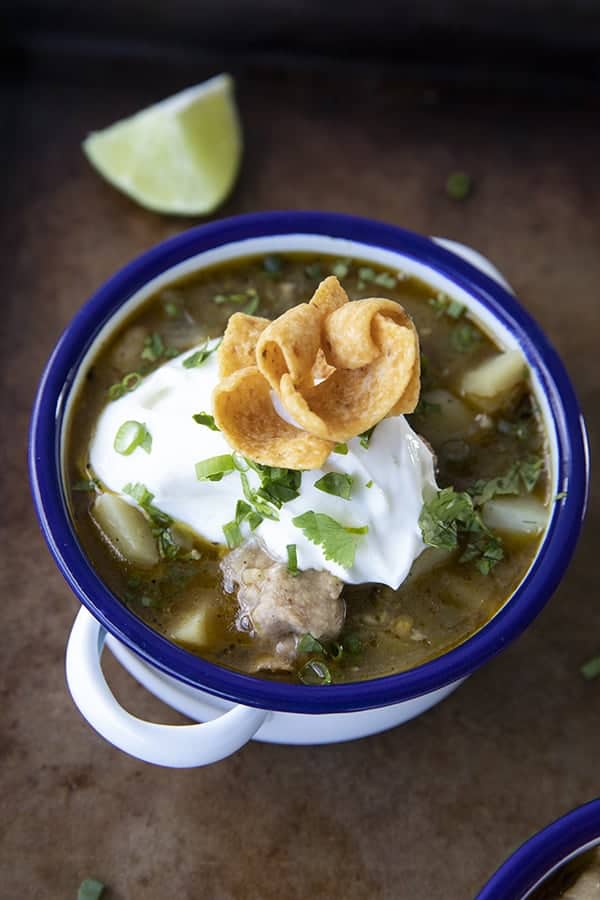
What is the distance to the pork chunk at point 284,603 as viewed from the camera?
7.76ft

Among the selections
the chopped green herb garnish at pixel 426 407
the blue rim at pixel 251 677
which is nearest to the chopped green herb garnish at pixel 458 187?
the blue rim at pixel 251 677

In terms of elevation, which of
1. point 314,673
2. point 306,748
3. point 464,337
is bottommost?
point 306,748

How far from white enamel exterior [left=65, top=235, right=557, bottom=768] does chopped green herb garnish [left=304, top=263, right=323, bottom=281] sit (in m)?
0.04

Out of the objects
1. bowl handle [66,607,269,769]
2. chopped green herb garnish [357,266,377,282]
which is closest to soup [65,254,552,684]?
bowl handle [66,607,269,769]

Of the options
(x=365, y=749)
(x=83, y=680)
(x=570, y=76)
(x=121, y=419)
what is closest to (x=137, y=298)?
(x=121, y=419)

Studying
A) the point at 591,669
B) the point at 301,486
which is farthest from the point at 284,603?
the point at 591,669

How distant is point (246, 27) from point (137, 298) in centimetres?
130

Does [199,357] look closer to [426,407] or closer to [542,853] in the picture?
[426,407]

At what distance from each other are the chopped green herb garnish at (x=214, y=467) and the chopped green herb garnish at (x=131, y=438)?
139 mm

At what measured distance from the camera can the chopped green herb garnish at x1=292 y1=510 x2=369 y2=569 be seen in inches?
93.0

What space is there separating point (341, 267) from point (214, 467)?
681mm

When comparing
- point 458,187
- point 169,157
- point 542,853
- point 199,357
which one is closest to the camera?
point 542,853

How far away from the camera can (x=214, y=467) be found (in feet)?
7.88

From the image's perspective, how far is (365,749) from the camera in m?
2.77
